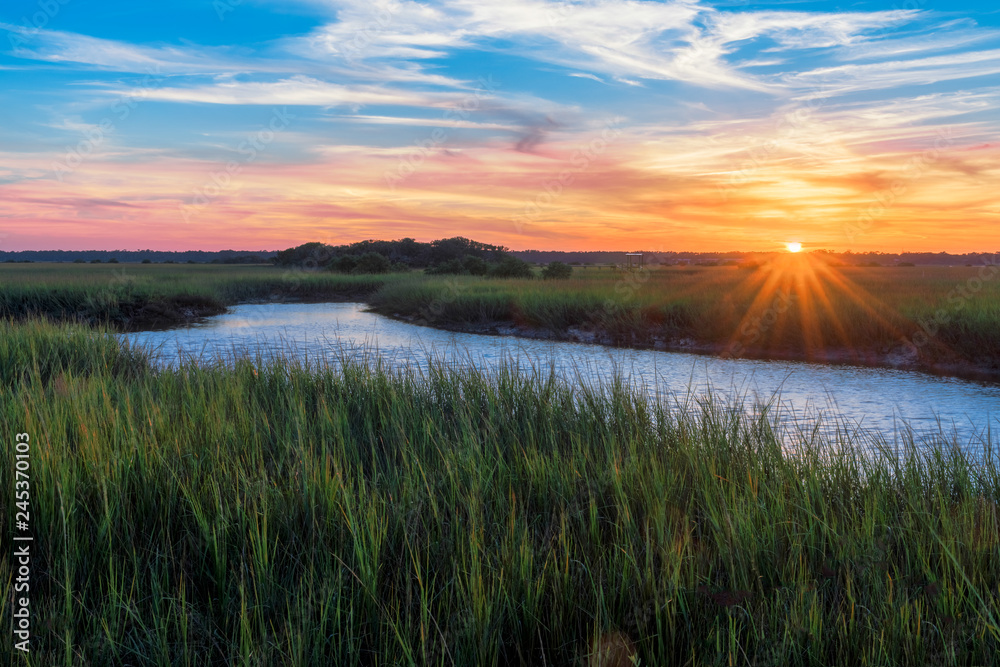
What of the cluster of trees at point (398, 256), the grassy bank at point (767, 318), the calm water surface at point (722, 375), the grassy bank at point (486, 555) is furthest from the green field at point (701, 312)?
the cluster of trees at point (398, 256)

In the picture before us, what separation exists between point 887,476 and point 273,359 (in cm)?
656

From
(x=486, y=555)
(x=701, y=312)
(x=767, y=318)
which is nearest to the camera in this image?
(x=486, y=555)

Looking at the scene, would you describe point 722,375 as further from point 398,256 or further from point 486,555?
point 398,256

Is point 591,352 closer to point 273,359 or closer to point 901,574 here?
point 273,359

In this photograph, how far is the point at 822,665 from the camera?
2.38 metres

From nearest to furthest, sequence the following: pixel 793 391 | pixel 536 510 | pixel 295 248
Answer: pixel 536 510 < pixel 793 391 < pixel 295 248

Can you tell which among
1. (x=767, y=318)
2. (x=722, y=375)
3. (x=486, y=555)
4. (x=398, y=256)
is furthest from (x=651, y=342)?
(x=398, y=256)

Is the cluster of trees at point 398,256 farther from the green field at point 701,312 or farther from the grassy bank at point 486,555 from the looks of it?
the grassy bank at point 486,555

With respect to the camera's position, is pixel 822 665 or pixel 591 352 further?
pixel 591 352

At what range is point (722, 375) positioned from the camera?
11.8m

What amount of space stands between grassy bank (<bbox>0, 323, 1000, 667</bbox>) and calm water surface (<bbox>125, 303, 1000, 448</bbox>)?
1194mm

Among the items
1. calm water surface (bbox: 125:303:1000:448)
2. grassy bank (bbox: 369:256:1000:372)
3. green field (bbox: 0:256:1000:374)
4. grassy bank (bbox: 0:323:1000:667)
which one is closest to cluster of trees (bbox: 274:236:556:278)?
green field (bbox: 0:256:1000:374)

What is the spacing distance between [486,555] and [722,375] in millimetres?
9875

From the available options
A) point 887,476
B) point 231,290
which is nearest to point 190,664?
point 887,476
